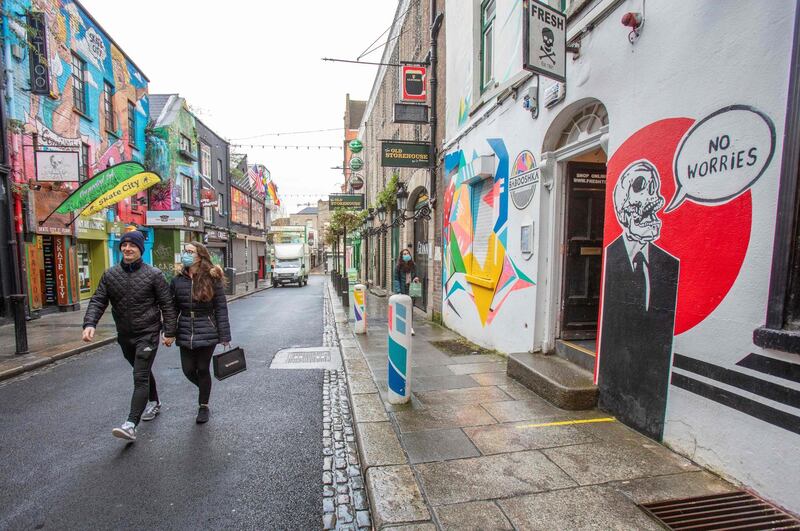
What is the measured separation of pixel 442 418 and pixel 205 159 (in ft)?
85.5

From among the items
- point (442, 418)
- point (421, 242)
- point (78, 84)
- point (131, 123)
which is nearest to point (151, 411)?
point (442, 418)

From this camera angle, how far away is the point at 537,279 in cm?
503

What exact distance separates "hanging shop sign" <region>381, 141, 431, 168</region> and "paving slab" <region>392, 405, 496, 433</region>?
642 cm

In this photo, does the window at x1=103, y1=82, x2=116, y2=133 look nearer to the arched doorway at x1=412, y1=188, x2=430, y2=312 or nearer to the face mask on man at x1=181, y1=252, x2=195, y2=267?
the arched doorway at x1=412, y1=188, x2=430, y2=312

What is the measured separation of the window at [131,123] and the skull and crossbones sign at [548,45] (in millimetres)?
17946

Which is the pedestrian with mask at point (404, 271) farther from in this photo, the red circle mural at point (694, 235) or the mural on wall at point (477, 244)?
the red circle mural at point (694, 235)

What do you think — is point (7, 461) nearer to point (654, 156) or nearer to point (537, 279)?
point (537, 279)

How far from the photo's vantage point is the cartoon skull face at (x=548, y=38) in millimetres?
3947

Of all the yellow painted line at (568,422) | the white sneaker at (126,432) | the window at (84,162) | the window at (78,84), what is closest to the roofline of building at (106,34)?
the window at (78,84)

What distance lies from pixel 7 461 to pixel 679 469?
5.09 m

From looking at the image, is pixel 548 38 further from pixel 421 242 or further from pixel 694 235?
pixel 421 242

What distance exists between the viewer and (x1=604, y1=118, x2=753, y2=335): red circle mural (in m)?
2.57

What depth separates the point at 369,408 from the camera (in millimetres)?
4059

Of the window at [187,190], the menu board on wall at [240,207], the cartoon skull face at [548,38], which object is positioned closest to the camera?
the cartoon skull face at [548,38]
